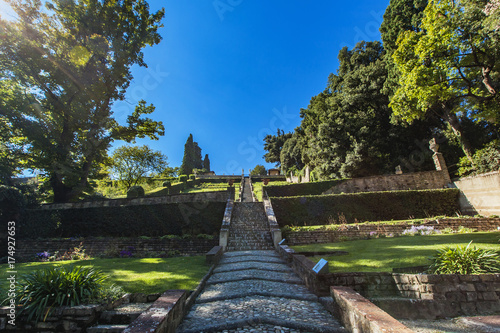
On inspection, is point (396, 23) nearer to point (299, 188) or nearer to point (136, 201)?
point (299, 188)

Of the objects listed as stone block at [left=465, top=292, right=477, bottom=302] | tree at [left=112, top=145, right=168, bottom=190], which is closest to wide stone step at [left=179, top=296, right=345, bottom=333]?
stone block at [left=465, top=292, right=477, bottom=302]

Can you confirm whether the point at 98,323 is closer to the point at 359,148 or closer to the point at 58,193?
the point at 58,193

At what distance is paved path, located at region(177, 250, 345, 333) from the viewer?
316 cm

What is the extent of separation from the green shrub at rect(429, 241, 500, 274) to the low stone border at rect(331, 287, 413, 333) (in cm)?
250

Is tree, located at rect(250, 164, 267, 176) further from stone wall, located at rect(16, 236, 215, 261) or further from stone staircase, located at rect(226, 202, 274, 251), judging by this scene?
stone wall, located at rect(16, 236, 215, 261)

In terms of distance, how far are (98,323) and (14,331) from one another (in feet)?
4.08

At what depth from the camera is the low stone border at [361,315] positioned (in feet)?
7.35

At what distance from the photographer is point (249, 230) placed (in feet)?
41.0

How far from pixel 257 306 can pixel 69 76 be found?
2061 centimetres

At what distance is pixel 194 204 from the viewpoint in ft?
51.8

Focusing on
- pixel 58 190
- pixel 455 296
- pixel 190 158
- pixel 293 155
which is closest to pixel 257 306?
pixel 455 296

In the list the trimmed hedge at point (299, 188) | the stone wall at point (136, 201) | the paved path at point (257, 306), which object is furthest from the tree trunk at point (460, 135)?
the stone wall at point (136, 201)

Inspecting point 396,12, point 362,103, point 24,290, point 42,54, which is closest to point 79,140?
point 42,54

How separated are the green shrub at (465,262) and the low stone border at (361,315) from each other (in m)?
2.50
